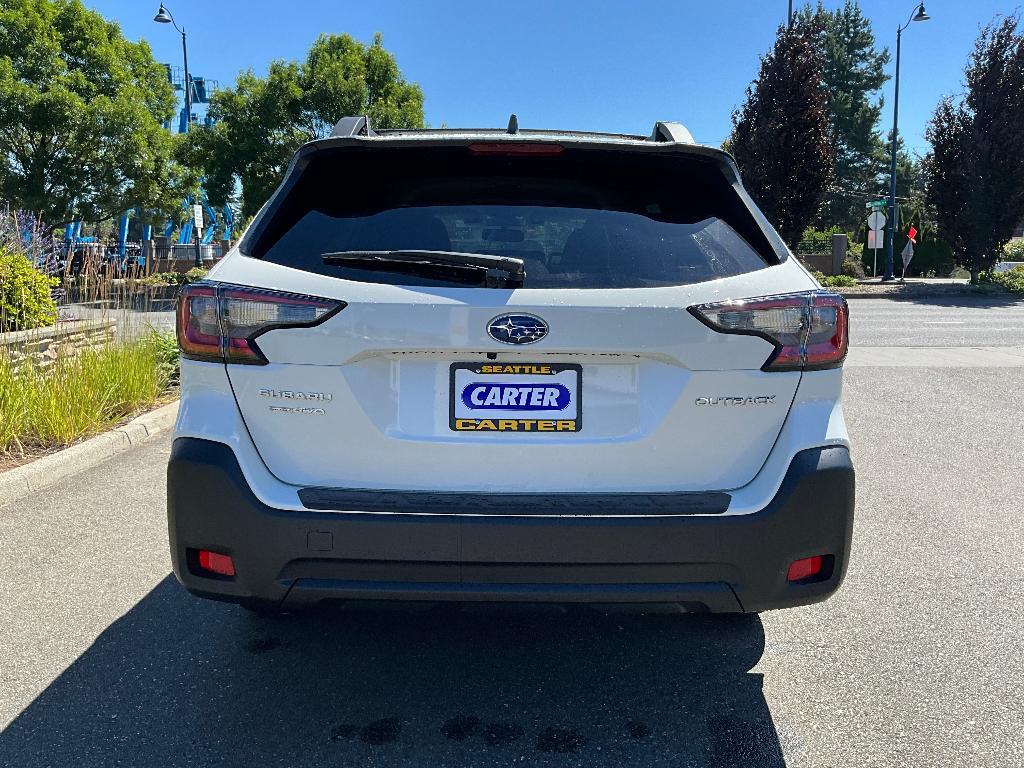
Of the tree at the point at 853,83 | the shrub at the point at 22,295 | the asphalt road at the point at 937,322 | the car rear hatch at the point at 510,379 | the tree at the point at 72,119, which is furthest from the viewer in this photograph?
the tree at the point at 853,83

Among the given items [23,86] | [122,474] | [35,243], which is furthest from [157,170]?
[122,474]

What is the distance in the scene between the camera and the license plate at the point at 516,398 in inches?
89.4

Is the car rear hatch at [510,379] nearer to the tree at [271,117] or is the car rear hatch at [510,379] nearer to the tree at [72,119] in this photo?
the tree at [72,119]

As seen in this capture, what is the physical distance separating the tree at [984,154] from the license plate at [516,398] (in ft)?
101

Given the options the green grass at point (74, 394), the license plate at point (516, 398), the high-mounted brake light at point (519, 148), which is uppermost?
the high-mounted brake light at point (519, 148)

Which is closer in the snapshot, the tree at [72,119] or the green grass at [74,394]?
the green grass at [74,394]

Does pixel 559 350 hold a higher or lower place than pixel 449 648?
higher

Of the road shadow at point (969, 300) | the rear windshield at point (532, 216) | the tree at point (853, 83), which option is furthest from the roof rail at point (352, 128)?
the tree at point (853, 83)

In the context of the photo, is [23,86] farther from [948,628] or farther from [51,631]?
[948,628]

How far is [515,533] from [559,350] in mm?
509

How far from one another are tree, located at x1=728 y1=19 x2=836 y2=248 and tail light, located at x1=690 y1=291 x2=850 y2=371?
26.8 m

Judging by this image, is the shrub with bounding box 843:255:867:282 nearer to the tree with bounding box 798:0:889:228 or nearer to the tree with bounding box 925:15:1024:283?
the tree with bounding box 925:15:1024:283

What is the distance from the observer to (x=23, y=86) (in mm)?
21219

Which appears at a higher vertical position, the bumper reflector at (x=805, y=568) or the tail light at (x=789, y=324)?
the tail light at (x=789, y=324)
